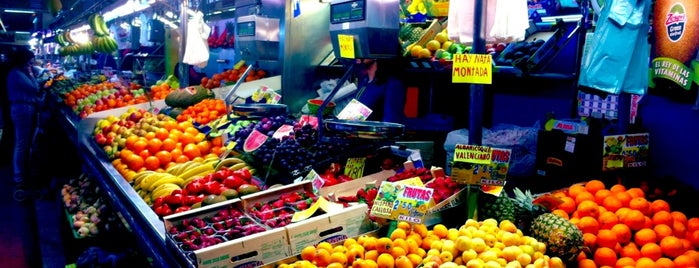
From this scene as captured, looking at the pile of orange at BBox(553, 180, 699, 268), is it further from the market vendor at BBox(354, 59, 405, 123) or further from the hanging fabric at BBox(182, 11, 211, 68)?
the hanging fabric at BBox(182, 11, 211, 68)

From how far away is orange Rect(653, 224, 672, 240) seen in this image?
2361 millimetres

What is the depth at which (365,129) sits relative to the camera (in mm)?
3004

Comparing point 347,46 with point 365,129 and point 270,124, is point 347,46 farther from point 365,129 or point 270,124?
point 365,129

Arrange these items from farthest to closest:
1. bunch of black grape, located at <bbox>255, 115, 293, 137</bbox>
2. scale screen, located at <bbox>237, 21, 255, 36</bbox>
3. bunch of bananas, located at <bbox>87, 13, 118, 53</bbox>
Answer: bunch of bananas, located at <bbox>87, 13, 118, 53</bbox> → scale screen, located at <bbox>237, 21, 255, 36</bbox> → bunch of black grape, located at <bbox>255, 115, 293, 137</bbox>

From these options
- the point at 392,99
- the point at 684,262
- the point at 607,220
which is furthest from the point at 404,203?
the point at 392,99

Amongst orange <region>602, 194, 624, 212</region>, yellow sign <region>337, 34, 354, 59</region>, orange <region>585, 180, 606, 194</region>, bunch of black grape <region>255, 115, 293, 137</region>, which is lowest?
orange <region>602, 194, 624, 212</region>

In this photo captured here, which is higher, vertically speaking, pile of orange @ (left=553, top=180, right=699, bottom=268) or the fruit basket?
the fruit basket

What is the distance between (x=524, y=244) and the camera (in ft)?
7.36

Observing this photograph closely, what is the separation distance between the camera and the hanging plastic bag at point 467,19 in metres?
2.56

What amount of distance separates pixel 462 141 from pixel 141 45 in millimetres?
12305

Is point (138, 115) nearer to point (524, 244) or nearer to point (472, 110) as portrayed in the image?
point (472, 110)

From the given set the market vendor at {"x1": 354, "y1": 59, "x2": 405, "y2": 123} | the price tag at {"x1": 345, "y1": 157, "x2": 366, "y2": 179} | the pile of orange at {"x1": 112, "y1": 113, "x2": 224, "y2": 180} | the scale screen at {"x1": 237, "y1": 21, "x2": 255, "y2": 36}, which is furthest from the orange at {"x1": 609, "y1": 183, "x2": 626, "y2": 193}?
the scale screen at {"x1": 237, "y1": 21, "x2": 255, "y2": 36}

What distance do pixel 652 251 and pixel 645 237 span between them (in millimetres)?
87

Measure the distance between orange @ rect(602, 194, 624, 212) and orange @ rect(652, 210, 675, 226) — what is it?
0.52ft
